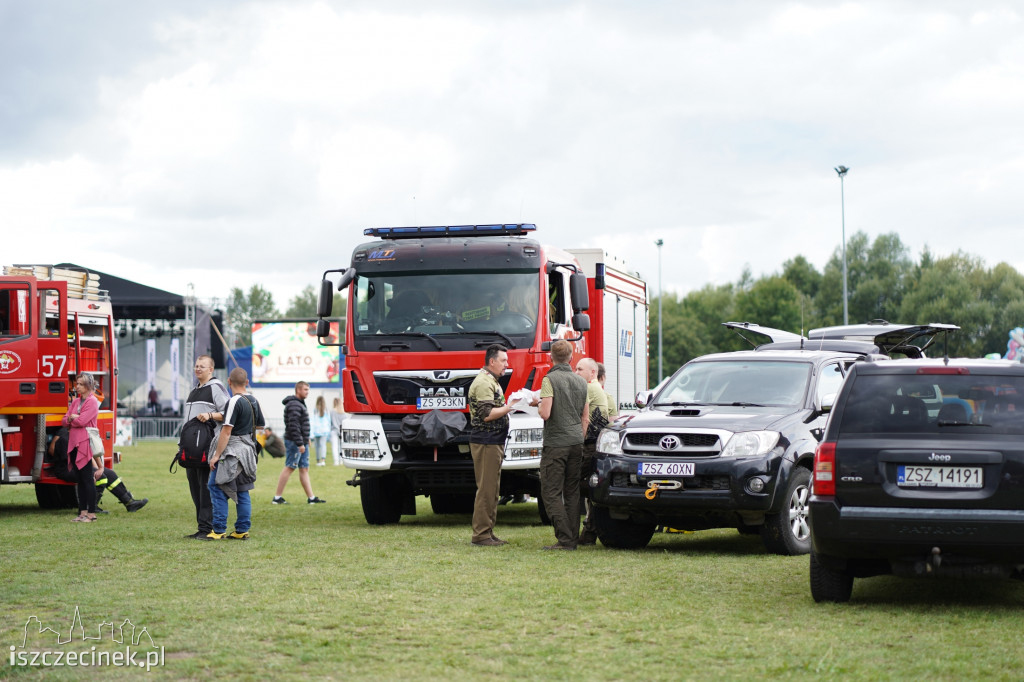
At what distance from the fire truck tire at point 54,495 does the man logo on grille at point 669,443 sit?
9422mm

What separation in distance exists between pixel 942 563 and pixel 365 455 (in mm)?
6985

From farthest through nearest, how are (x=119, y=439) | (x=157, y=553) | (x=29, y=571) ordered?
(x=119, y=439)
(x=157, y=553)
(x=29, y=571)

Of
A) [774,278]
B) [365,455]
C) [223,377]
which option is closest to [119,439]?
[223,377]

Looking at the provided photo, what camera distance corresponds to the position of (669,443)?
10352 millimetres

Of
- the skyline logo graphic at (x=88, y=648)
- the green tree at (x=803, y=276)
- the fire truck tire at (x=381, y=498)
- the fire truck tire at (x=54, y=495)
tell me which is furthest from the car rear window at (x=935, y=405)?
the green tree at (x=803, y=276)

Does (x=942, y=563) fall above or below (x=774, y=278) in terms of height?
below

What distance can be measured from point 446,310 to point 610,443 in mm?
3025

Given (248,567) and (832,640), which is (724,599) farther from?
(248,567)

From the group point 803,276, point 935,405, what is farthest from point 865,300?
point 935,405

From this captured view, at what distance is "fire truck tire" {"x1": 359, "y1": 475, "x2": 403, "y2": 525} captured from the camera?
1370 cm

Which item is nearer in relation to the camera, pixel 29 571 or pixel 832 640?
pixel 832 640

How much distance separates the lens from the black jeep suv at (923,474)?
7.26 metres

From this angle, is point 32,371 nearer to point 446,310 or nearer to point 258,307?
point 446,310

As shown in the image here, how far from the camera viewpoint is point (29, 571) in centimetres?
980
